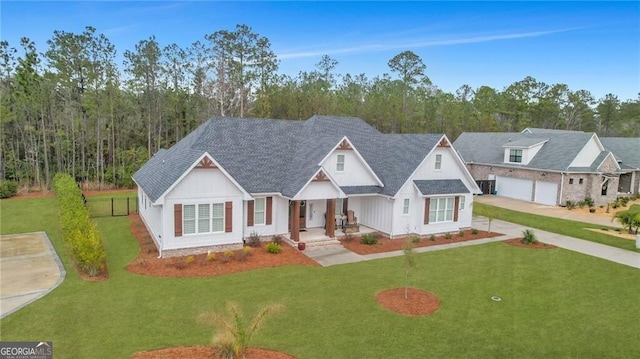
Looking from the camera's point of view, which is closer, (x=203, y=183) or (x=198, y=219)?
(x=203, y=183)

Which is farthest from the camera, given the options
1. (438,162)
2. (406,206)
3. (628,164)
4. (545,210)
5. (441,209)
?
(628,164)

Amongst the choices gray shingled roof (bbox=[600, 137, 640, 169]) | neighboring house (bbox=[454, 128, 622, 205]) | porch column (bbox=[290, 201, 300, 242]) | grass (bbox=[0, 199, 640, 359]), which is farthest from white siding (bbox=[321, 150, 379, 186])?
gray shingled roof (bbox=[600, 137, 640, 169])

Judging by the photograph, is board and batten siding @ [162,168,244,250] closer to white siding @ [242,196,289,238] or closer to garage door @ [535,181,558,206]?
white siding @ [242,196,289,238]

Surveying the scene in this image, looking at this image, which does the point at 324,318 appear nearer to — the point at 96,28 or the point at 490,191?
the point at 490,191

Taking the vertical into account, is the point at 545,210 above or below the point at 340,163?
below

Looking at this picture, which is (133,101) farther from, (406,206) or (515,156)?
(515,156)

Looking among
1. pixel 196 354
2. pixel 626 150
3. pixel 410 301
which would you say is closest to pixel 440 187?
pixel 410 301

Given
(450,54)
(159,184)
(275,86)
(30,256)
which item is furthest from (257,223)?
(275,86)
